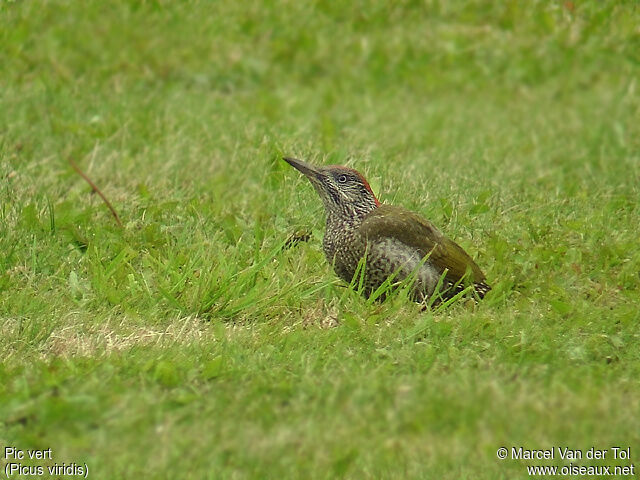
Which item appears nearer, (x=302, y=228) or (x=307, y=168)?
(x=307, y=168)

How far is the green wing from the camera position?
5.90 m

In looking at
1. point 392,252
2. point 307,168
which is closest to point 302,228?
point 307,168

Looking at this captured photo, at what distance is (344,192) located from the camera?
6207 mm

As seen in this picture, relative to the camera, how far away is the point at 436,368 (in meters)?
5.12

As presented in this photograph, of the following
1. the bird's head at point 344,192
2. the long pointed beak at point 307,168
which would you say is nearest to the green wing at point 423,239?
the bird's head at point 344,192

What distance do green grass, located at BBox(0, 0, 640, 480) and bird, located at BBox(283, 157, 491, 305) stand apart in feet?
0.48

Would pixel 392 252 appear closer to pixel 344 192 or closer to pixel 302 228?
pixel 344 192

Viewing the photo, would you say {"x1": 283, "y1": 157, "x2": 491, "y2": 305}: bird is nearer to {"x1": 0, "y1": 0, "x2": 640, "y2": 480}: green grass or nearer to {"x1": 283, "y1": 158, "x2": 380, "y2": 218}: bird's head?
{"x1": 283, "y1": 158, "x2": 380, "y2": 218}: bird's head

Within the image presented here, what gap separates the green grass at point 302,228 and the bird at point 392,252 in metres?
0.15

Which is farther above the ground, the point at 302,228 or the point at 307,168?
the point at 307,168

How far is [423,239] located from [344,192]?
1.85 ft

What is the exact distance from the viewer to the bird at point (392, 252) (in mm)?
5852

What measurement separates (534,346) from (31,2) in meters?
6.10

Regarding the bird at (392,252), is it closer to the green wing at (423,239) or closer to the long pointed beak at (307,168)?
the green wing at (423,239)
